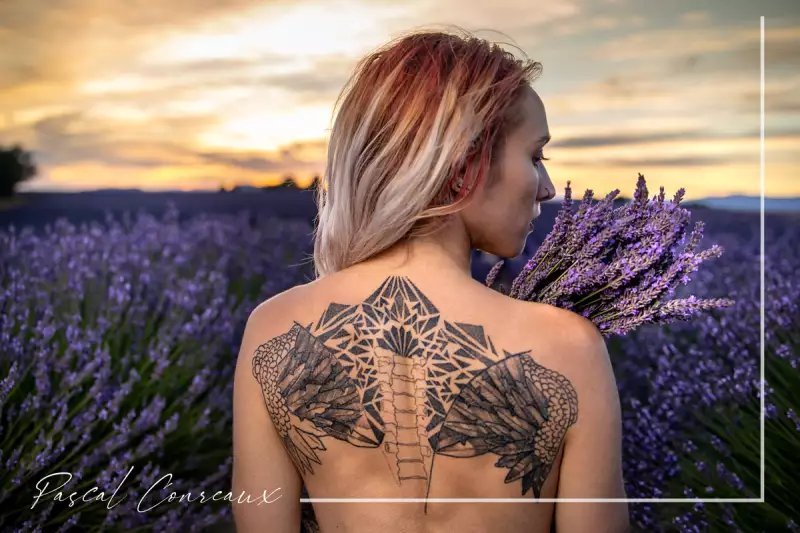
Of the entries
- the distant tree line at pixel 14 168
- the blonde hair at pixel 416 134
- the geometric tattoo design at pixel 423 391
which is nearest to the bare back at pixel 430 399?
the geometric tattoo design at pixel 423 391

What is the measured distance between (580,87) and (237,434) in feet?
5.58

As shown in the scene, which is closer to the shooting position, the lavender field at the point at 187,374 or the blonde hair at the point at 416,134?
the blonde hair at the point at 416,134

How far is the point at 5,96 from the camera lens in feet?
8.58

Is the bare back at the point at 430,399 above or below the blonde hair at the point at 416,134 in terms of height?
below

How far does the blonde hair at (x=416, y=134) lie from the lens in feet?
4.64

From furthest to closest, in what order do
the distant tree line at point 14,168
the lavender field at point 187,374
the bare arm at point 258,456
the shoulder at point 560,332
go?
the distant tree line at point 14,168, the lavender field at point 187,374, the bare arm at point 258,456, the shoulder at point 560,332

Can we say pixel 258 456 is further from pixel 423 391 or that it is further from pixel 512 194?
pixel 512 194

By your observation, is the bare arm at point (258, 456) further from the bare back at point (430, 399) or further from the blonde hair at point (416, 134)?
the blonde hair at point (416, 134)

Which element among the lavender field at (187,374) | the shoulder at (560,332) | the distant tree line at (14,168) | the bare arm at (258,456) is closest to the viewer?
the shoulder at (560,332)

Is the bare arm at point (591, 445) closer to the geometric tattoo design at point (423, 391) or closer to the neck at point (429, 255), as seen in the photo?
the geometric tattoo design at point (423, 391)

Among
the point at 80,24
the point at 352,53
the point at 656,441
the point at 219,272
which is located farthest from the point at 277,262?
the point at 656,441

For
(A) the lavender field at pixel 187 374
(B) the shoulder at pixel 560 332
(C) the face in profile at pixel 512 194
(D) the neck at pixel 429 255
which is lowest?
(A) the lavender field at pixel 187 374

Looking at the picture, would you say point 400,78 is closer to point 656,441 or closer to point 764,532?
point 656,441

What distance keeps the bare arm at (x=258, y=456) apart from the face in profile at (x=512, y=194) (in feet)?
1.28
